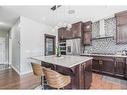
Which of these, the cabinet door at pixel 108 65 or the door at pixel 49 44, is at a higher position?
the door at pixel 49 44

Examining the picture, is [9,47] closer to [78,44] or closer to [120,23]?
[78,44]

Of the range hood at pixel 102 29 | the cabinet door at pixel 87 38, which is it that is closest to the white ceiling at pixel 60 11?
the range hood at pixel 102 29

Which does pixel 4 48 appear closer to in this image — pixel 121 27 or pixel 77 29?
pixel 77 29

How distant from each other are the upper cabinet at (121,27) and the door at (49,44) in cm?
363

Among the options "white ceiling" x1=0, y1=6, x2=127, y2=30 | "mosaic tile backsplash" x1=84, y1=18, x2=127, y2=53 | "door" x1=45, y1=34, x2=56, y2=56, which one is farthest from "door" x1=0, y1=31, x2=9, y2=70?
"mosaic tile backsplash" x1=84, y1=18, x2=127, y2=53

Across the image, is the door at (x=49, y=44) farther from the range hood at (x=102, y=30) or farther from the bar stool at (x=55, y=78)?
the bar stool at (x=55, y=78)

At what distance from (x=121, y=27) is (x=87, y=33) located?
1.54 m

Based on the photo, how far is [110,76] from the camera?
4020mm

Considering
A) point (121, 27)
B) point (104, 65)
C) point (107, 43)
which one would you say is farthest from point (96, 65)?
point (121, 27)

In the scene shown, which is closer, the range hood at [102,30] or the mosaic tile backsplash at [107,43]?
the mosaic tile backsplash at [107,43]

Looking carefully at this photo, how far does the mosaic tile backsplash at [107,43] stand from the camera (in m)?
4.38
